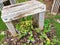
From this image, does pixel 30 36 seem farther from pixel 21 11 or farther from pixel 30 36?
pixel 21 11

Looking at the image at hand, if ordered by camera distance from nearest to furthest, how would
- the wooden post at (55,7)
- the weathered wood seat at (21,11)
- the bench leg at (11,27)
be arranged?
the weathered wood seat at (21,11) < the bench leg at (11,27) < the wooden post at (55,7)

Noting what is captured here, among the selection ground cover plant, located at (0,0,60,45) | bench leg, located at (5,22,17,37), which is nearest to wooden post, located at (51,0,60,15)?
ground cover plant, located at (0,0,60,45)

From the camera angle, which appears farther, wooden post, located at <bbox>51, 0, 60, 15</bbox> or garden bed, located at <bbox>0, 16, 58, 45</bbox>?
wooden post, located at <bbox>51, 0, 60, 15</bbox>

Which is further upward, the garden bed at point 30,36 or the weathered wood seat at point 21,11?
the weathered wood seat at point 21,11

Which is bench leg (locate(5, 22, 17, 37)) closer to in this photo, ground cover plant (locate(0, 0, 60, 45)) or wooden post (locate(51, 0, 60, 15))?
ground cover plant (locate(0, 0, 60, 45))

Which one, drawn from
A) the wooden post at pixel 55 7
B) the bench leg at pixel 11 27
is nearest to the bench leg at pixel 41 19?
the bench leg at pixel 11 27

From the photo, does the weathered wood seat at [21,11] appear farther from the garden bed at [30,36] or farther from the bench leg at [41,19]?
the garden bed at [30,36]

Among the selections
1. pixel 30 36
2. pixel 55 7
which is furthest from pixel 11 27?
pixel 55 7

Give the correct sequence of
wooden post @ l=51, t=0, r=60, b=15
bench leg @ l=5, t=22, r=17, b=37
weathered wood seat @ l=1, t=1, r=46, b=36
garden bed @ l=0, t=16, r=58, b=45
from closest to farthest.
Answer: weathered wood seat @ l=1, t=1, r=46, b=36, bench leg @ l=5, t=22, r=17, b=37, garden bed @ l=0, t=16, r=58, b=45, wooden post @ l=51, t=0, r=60, b=15

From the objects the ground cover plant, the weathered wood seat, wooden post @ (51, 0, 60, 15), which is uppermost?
the weathered wood seat

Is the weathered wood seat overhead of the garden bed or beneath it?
overhead

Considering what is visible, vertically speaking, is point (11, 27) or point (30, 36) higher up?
point (11, 27)

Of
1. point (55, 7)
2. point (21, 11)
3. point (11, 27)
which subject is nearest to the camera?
point (21, 11)

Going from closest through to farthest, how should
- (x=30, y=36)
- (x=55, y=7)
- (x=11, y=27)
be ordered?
(x=11, y=27) → (x=30, y=36) → (x=55, y=7)
